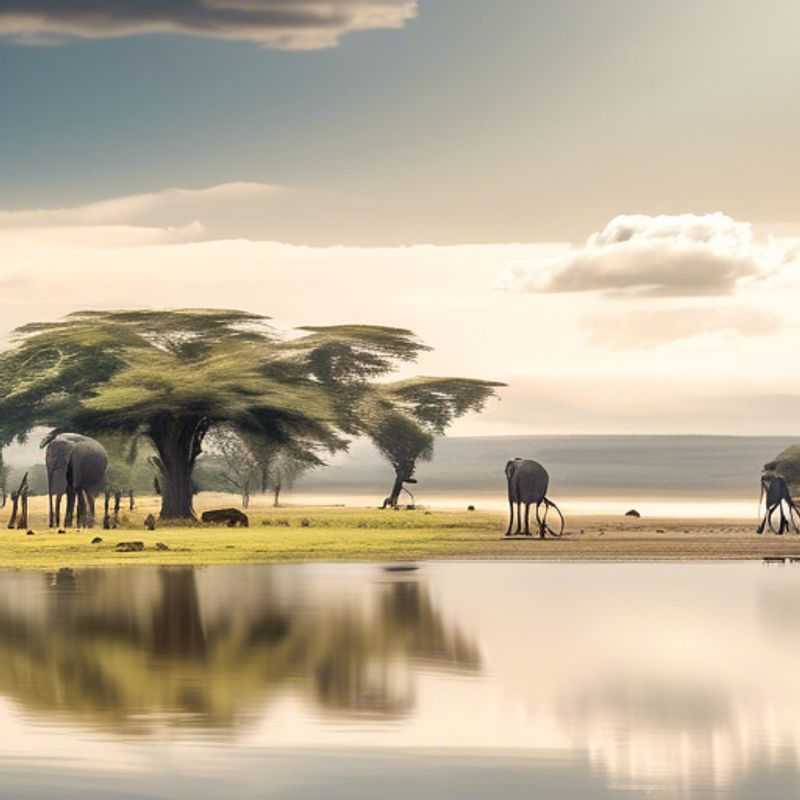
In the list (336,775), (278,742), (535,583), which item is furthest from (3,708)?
(535,583)

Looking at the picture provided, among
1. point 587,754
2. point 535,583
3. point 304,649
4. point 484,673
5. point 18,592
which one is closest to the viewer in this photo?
point 587,754

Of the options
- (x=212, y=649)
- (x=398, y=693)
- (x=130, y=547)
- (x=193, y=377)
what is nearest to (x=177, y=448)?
(x=193, y=377)

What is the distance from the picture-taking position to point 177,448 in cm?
7194

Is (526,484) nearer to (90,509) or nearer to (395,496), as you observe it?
(90,509)

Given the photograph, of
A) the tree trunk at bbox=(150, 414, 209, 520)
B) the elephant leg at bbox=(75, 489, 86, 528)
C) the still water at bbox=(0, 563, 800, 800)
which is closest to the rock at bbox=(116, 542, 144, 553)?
the still water at bbox=(0, 563, 800, 800)

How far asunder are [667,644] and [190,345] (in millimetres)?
61230

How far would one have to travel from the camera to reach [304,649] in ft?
68.8

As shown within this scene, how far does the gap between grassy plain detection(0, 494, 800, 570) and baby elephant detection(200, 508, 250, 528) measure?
0.60m

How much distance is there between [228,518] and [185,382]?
238 inches

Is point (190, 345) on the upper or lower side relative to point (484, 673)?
upper

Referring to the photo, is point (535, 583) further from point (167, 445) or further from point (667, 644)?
point (167, 445)

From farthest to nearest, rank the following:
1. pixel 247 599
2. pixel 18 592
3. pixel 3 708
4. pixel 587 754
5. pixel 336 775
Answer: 1. pixel 18 592
2. pixel 247 599
3. pixel 3 708
4. pixel 587 754
5. pixel 336 775

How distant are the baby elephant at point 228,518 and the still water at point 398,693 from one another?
34228mm

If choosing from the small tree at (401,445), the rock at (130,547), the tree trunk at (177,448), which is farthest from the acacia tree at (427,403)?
the rock at (130,547)
